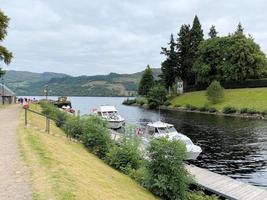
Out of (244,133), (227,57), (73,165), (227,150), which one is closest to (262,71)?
(227,57)

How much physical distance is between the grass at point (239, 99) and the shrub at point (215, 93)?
1.48 metres

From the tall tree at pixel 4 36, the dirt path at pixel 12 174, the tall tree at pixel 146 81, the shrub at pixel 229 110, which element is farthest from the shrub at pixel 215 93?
the dirt path at pixel 12 174

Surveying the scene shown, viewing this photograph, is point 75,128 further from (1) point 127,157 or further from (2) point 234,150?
(2) point 234,150

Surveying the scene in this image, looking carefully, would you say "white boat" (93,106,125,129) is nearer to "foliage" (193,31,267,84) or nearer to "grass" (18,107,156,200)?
"grass" (18,107,156,200)

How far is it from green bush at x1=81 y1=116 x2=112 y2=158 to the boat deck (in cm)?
720

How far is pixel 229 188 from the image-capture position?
21.3 m

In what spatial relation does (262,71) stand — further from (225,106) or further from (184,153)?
(184,153)

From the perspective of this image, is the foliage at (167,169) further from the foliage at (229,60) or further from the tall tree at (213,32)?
the tall tree at (213,32)

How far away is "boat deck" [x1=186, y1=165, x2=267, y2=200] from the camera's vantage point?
20.0 meters

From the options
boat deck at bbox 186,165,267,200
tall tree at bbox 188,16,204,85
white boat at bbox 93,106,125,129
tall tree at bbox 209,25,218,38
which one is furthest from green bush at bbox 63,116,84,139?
tall tree at bbox 209,25,218,38

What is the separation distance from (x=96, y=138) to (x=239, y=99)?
67.1 metres

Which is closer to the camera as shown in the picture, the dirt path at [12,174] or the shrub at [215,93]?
the dirt path at [12,174]

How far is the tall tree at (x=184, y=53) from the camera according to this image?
113 meters

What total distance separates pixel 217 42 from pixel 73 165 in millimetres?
92843
